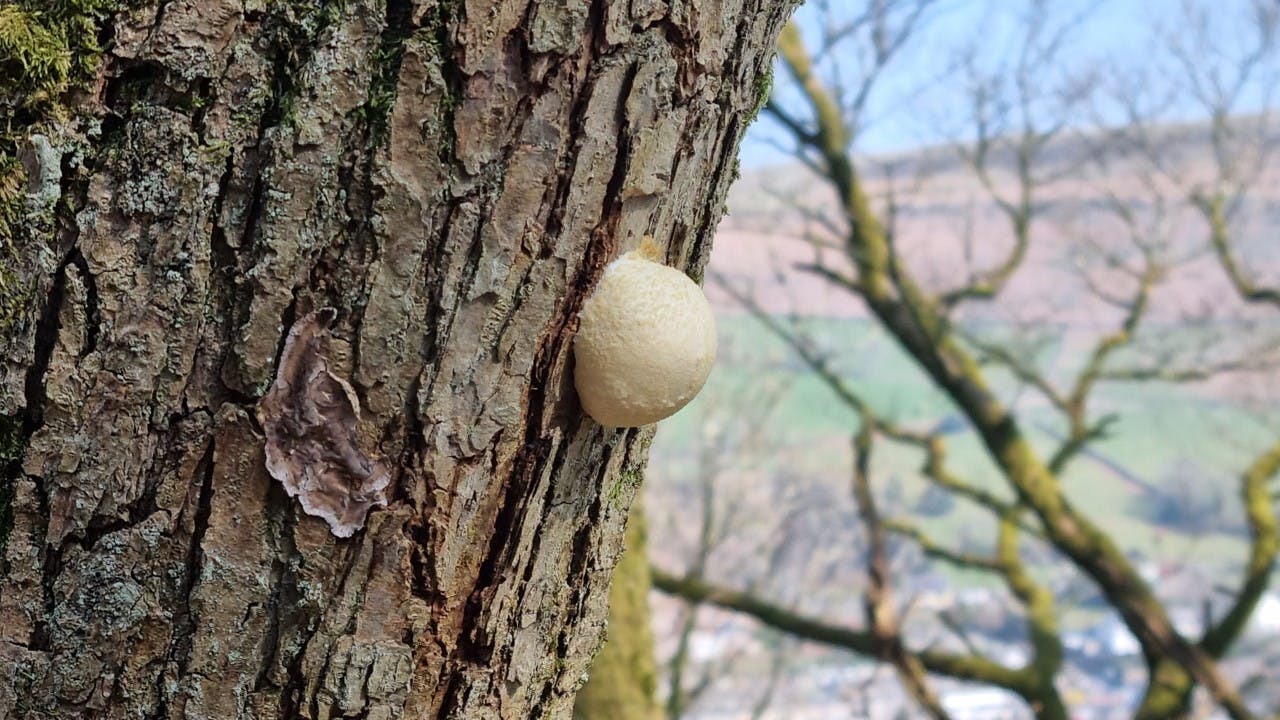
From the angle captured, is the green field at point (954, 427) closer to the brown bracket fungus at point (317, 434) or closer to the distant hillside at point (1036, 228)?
the distant hillside at point (1036, 228)

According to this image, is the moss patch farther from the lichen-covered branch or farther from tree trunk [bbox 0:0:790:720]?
the lichen-covered branch

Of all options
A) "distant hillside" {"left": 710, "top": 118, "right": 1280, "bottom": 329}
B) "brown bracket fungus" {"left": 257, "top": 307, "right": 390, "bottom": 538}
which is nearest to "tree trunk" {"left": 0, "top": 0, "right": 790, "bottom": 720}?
"brown bracket fungus" {"left": 257, "top": 307, "right": 390, "bottom": 538}

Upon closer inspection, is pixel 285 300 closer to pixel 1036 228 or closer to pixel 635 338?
pixel 635 338

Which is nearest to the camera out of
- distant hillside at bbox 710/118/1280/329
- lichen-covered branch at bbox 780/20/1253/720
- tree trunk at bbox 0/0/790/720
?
tree trunk at bbox 0/0/790/720

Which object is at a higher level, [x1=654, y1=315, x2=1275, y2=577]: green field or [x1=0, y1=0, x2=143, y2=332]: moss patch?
[x1=654, y1=315, x2=1275, y2=577]: green field

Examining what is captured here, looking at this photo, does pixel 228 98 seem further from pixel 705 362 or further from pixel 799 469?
pixel 799 469

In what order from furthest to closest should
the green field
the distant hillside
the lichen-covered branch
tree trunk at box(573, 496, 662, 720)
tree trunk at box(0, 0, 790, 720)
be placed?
the green field → the distant hillside → the lichen-covered branch → tree trunk at box(573, 496, 662, 720) → tree trunk at box(0, 0, 790, 720)
